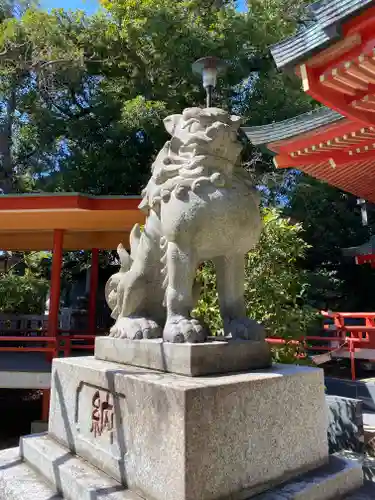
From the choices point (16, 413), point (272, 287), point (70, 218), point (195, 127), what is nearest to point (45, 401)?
point (16, 413)

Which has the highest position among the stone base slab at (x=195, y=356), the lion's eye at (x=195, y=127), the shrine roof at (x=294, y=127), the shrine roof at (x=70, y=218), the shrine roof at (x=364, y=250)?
the shrine roof at (x=294, y=127)

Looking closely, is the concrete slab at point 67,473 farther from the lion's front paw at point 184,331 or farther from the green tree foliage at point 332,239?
the green tree foliage at point 332,239

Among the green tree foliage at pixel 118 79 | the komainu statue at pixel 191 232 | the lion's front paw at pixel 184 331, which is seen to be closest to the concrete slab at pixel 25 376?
the komainu statue at pixel 191 232

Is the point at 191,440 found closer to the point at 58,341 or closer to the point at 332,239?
the point at 58,341

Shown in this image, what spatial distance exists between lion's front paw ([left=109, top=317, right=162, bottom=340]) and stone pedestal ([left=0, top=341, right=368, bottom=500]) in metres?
0.18

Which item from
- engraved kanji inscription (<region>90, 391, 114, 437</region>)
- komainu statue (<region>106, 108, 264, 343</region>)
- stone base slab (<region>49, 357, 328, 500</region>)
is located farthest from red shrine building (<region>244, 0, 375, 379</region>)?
engraved kanji inscription (<region>90, 391, 114, 437</region>)

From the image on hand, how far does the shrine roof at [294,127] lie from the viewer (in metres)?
5.47

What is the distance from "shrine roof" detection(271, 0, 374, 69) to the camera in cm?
269

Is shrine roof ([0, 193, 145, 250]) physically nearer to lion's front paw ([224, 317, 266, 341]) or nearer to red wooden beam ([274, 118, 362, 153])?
red wooden beam ([274, 118, 362, 153])

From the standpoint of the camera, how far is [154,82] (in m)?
11.0

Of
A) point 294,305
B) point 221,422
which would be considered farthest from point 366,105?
point 221,422

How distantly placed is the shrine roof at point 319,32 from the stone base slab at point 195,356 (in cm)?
223

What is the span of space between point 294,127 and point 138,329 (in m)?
4.69

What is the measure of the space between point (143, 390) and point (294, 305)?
10.5ft
